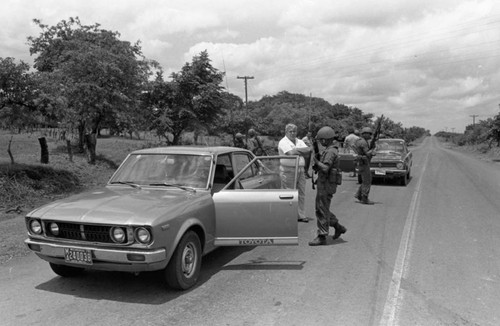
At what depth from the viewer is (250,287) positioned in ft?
15.7

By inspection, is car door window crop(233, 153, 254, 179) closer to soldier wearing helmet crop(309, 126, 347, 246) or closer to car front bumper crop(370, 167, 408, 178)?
soldier wearing helmet crop(309, 126, 347, 246)

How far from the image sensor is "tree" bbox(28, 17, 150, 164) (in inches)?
625

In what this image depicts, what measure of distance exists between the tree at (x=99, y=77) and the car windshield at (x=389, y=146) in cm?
1010

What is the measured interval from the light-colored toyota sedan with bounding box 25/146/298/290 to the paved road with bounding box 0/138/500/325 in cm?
37

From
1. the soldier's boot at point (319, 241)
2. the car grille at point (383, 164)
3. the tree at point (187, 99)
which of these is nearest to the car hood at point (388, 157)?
the car grille at point (383, 164)

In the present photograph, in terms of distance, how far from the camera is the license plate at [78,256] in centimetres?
425

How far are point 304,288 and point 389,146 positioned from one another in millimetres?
12392

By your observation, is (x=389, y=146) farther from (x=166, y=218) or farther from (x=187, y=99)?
(x=187, y=99)

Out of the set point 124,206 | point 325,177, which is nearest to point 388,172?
point 325,177

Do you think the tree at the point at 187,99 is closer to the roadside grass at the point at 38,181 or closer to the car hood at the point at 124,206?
the roadside grass at the point at 38,181

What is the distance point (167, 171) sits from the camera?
Answer: 5.61 meters

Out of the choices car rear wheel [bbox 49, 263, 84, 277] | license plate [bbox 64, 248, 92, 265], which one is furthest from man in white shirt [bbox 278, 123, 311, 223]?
license plate [bbox 64, 248, 92, 265]

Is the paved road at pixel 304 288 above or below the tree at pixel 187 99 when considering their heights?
below

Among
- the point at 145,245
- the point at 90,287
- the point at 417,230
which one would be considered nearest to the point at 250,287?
the point at 145,245
